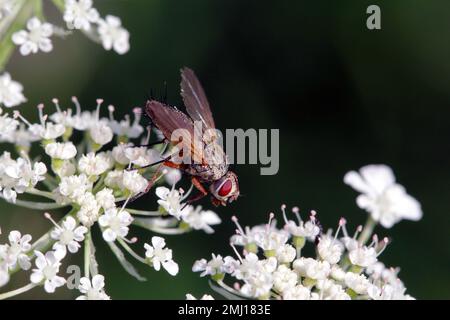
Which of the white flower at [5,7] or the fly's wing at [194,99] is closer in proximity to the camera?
the white flower at [5,7]

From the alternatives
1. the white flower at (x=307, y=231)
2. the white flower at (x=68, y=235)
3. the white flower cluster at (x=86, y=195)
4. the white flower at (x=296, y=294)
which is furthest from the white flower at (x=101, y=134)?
the white flower at (x=296, y=294)

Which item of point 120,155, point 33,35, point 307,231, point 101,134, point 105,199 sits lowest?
point 307,231

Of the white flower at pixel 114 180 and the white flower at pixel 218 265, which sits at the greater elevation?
the white flower at pixel 114 180

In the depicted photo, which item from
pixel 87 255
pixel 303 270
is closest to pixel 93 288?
pixel 87 255

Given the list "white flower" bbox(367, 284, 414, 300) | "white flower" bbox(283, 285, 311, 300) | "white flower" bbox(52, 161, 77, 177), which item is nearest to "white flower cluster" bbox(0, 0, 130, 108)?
"white flower" bbox(52, 161, 77, 177)

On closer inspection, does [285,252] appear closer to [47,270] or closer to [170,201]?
[170,201]

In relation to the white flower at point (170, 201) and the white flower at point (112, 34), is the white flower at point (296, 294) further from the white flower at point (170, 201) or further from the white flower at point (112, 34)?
the white flower at point (112, 34)

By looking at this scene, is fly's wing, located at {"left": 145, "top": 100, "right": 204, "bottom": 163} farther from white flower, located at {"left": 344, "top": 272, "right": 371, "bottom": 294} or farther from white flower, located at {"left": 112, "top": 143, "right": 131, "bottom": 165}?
white flower, located at {"left": 344, "top": 272, "right": 371, "bottom": 294}
